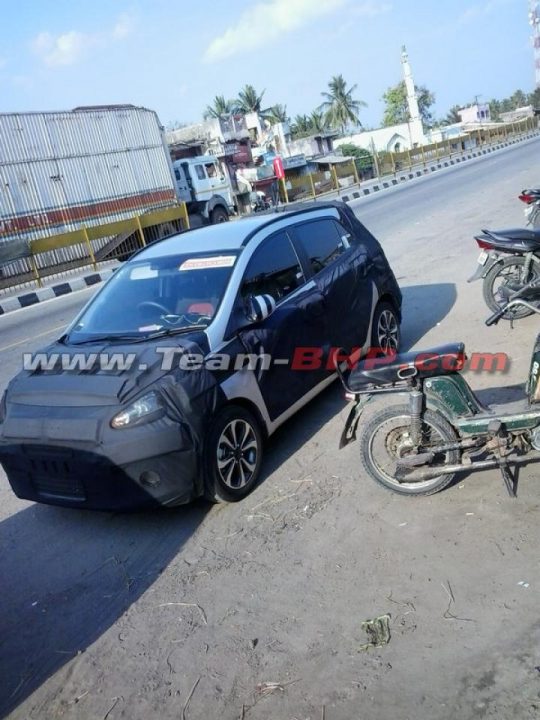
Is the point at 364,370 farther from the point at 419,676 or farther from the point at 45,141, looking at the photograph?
the point at 45,141

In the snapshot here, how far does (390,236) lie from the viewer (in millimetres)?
13914

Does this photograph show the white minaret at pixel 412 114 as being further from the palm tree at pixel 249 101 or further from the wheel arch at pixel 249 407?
the wheel arch at pixel 249 407

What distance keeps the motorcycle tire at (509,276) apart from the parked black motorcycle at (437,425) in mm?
2823

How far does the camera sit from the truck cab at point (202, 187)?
27.4 meters

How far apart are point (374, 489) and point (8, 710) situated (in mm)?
2198

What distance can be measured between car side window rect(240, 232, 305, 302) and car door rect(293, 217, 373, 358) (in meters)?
0.16

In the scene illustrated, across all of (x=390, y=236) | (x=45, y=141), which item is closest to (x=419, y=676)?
(x=390, y=236)

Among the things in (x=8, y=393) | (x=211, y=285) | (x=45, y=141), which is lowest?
(x=8, y=393)

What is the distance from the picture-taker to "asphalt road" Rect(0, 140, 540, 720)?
2471 millimetres

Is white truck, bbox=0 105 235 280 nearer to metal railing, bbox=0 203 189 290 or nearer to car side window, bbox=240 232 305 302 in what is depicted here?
metal railing, bbox=0 203 189 290

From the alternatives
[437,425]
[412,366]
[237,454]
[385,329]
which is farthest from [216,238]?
[437,425]

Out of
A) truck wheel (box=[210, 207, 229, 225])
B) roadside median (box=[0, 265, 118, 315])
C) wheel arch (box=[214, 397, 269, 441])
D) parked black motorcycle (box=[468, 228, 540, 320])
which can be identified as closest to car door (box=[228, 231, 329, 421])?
wheel arch (box=[214, 397, 269, 441])

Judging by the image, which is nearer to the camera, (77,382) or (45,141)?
Answer: (77,382)

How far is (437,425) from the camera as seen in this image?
3.51 m
